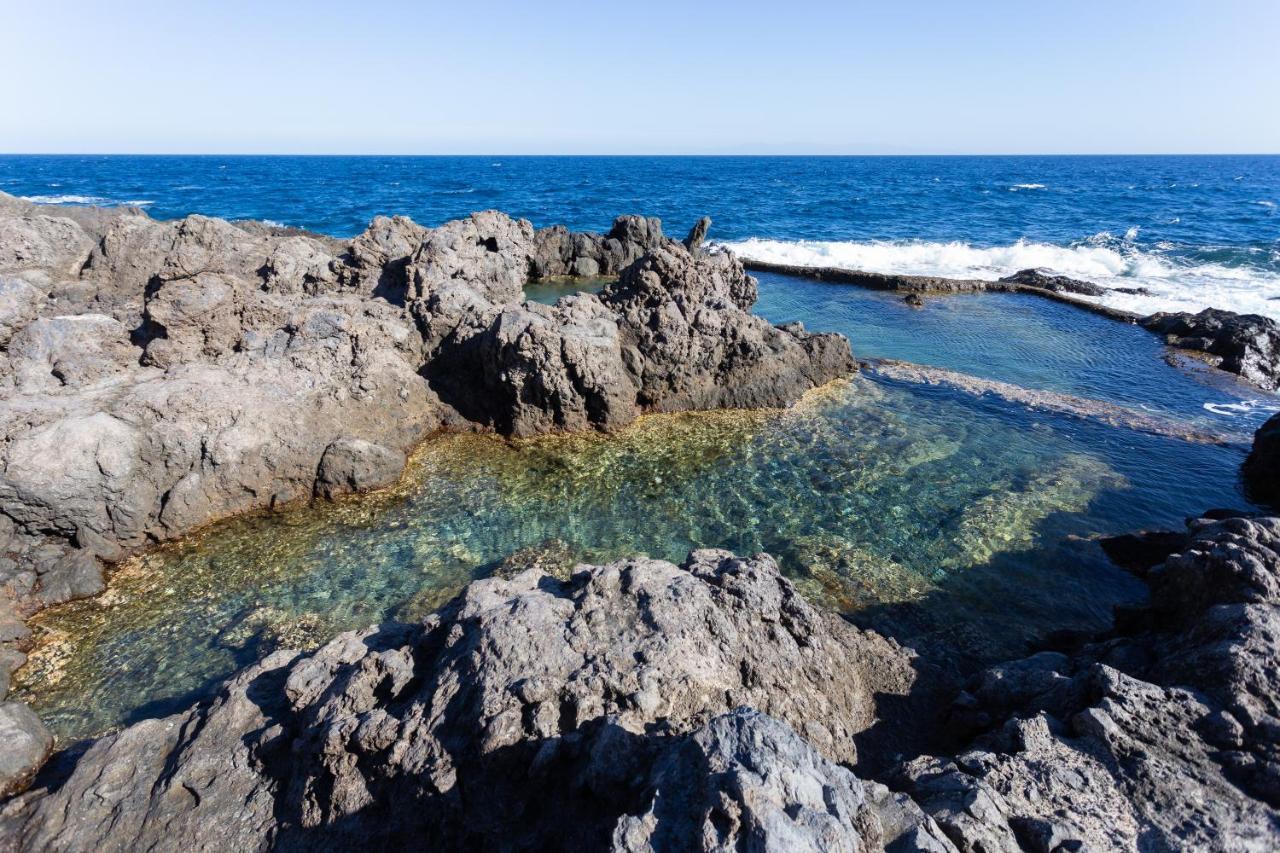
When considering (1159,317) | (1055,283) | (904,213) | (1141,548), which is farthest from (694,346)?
(904,213)

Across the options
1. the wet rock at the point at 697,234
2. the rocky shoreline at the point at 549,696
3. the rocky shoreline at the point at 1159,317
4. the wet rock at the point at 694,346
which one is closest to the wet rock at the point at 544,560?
the rocky shoreline at the point at 549,696

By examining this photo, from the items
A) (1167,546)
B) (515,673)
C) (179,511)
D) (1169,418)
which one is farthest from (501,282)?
(1169,418)

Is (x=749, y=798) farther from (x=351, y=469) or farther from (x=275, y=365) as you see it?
(x=275, y=365)

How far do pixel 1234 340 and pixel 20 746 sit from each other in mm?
28727

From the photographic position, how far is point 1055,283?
93.7 feet

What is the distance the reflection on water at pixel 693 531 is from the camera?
8.20m

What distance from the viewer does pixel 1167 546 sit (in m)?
9.93

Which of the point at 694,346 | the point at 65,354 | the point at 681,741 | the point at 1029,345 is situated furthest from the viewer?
the point at 1029,345

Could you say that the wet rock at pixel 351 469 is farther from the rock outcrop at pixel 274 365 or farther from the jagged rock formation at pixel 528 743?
the jagged rock formation at pixel 528 743

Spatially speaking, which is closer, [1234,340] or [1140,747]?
→ [1140,747]

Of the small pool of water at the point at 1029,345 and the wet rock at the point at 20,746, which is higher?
the small pool of water at the point at 1029,345

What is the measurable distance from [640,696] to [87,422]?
400 inches

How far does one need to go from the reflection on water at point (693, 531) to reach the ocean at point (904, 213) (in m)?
19.0

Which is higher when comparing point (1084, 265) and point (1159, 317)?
point (1084, 265)
